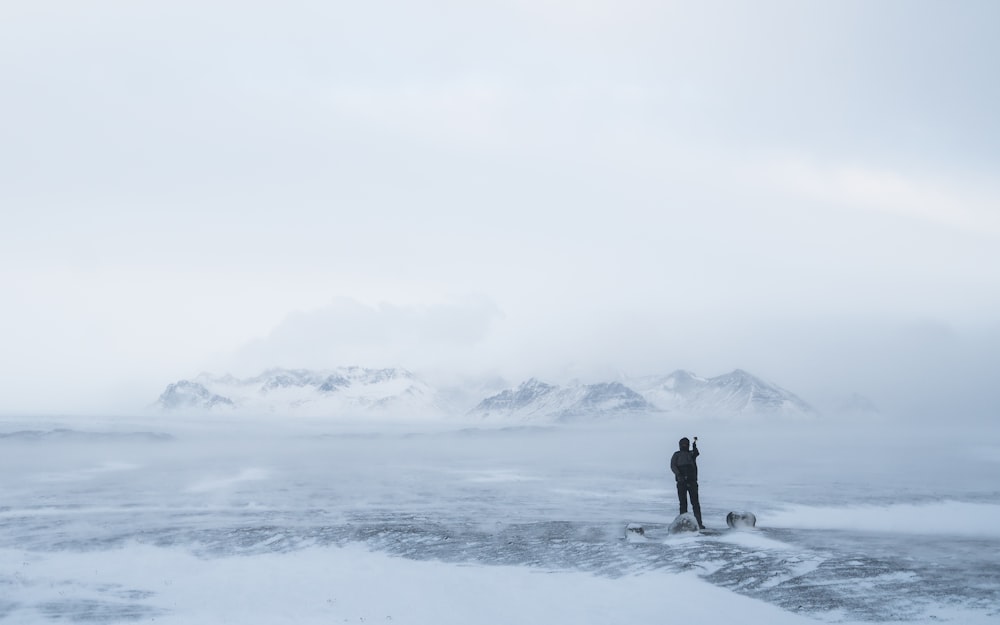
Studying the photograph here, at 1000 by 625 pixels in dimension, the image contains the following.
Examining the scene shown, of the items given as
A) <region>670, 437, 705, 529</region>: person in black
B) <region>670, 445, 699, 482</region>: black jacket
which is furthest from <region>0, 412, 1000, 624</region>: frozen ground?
<region>670, 445, 699, 482</region>: black jacket

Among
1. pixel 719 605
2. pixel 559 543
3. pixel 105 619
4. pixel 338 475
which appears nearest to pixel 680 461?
pixel 559 543

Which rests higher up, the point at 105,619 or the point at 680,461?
the point at 680,461

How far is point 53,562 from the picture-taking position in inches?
963

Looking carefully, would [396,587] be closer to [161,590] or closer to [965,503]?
[161,590]

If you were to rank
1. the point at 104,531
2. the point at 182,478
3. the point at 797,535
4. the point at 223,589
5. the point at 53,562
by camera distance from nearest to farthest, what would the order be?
the point at 223,589 < the point at 53,562 < the point at 797,535 < the point at 104,531 < the point at 182,478

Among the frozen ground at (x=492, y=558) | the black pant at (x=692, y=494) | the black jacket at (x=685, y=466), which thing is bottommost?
the frozen ground at (x=492, y=558)

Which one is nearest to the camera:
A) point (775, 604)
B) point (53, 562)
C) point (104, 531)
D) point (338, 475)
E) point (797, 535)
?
point (775, 604)

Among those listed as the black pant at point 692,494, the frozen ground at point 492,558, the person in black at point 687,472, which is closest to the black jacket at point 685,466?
the person in black at point 687,472

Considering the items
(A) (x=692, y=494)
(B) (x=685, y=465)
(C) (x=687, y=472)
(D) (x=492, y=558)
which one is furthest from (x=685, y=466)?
(D) (x=492, y=558)

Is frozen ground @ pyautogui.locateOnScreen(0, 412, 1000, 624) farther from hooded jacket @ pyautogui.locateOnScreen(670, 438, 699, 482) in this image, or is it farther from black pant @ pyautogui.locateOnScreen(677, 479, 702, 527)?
hooded jacket @ pyautogui.locateOnScreen(670, 438, 699, 482)

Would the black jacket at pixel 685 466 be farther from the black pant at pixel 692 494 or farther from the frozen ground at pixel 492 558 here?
the frozen ground at pixel 492 558

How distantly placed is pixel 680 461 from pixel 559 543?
501 centimetres

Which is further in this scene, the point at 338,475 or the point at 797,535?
the point at 338,475

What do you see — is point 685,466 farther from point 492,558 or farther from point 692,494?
point 492,558
